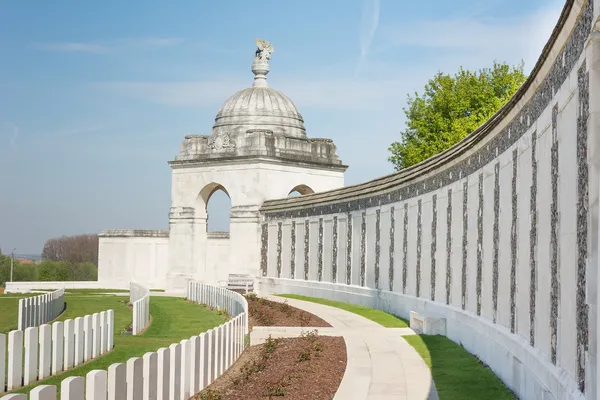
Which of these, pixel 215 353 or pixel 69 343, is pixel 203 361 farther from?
pixel 69 343

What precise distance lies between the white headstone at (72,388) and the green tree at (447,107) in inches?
1866

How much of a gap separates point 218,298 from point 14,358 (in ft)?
64.8

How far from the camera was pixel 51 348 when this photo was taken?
1766 cm

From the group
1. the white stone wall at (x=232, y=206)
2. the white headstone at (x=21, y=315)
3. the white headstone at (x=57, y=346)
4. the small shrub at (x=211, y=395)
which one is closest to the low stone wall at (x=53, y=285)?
the white stone wall at (x=232, y=206)

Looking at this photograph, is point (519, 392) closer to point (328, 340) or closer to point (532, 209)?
point (532, 209)

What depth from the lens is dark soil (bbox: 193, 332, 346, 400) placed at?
14133 millimetres

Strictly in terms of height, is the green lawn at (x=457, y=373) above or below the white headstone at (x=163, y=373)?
below

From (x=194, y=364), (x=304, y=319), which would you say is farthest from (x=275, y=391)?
(x=304, y=319)

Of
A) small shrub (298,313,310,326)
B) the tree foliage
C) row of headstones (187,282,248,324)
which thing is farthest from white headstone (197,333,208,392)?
the tree foliage

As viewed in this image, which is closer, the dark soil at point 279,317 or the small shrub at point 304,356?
the small shrub at point 304,356

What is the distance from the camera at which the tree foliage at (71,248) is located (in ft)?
417

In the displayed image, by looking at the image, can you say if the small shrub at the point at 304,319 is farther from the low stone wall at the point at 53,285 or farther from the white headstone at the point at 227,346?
the low stone wall at the point at 53,285

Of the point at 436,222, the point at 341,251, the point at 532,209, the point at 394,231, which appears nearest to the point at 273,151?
the point at 341,251

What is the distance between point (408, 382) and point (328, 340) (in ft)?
19.6
